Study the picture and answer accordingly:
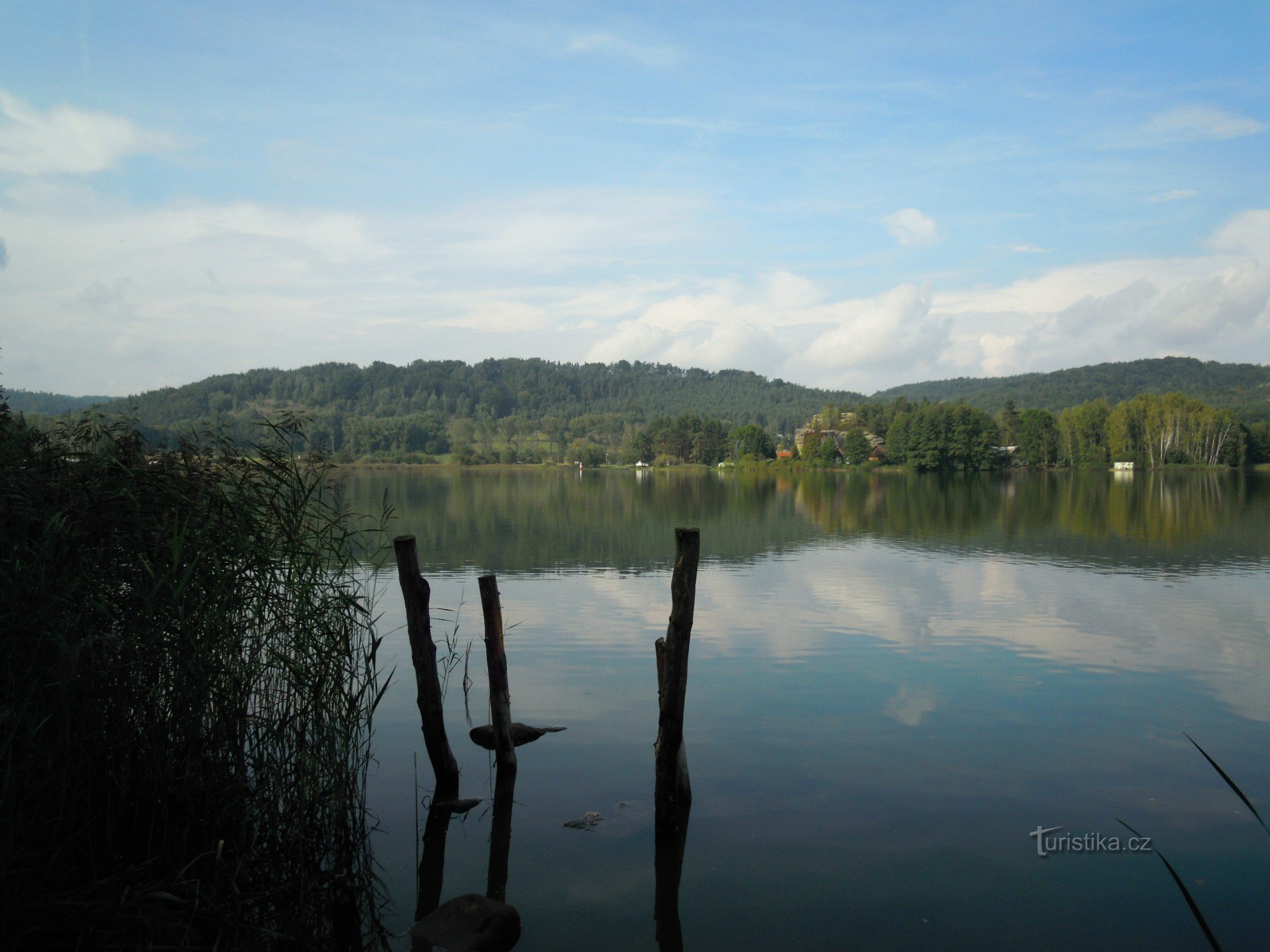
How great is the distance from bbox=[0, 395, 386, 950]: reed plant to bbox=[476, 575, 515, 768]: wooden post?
163 centimetres

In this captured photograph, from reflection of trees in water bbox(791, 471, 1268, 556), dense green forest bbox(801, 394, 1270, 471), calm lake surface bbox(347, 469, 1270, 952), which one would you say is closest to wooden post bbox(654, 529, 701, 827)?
calm lake surface bbox(347, 469, 1270, 952)

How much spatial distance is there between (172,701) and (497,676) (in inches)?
142

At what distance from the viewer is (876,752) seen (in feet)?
35.5

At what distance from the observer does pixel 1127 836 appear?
28.2 ft

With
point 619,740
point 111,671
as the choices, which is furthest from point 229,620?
point 619,740

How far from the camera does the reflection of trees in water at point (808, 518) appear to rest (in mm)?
30750

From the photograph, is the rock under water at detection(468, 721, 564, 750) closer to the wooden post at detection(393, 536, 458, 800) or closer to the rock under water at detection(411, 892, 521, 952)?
the wooden post at detection(393, 536, 458, 800)

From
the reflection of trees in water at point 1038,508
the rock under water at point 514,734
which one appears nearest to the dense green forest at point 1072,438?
the reflection of trees in water at point 1038,508

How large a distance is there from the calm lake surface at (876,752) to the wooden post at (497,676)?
38cm

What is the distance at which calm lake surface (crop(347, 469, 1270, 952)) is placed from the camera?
7.36m

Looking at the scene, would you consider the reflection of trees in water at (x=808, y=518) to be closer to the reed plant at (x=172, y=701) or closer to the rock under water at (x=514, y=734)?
the rock under water at (x=514, y=734)

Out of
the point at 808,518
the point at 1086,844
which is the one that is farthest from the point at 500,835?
the point at 808,518

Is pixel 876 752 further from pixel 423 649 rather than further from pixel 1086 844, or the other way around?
pixel 423 649

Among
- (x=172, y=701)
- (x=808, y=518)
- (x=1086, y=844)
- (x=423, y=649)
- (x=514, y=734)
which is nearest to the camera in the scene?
(x=172, y=701)
